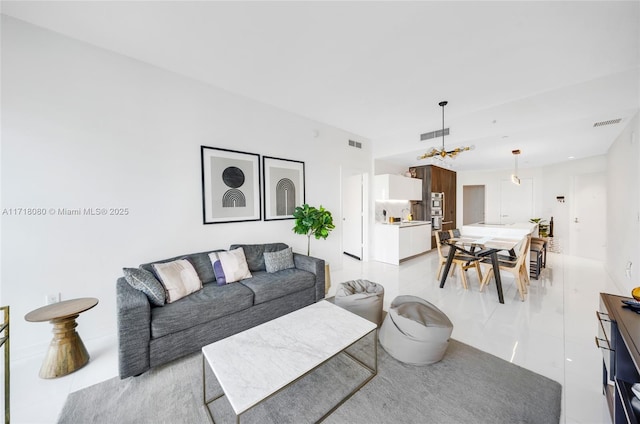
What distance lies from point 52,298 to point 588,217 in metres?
9.94

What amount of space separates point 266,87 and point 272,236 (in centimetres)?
216

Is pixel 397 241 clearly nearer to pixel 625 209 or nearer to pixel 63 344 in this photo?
pixel 625 209

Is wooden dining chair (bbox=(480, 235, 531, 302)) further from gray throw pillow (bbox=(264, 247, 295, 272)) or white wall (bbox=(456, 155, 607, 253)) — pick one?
white wall (bbox=(456, 155, 607, 253))

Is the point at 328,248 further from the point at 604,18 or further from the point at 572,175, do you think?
the point at 572,175

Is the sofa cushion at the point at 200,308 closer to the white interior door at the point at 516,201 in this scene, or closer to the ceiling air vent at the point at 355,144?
the ceiling air vent at the point at 355,144

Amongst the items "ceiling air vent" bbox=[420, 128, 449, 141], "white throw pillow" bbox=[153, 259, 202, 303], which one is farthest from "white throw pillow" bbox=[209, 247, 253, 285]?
"ceiling air vent" bbox=[420, 128, 449, 141]

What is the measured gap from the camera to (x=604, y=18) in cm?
192

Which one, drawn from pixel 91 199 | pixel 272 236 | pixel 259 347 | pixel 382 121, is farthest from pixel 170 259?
pixel 382 121

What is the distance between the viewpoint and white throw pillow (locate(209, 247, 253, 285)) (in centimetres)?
266

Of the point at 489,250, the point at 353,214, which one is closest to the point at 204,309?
the point at 489,250

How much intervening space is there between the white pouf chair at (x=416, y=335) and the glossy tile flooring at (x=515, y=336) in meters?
0.59

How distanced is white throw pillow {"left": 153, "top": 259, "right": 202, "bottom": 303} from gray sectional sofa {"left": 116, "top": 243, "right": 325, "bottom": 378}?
0.23 ft

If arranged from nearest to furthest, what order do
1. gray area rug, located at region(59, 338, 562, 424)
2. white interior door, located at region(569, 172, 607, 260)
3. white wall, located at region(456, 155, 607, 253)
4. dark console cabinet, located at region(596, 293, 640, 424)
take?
1. dark console cabinet, located at region(596, 293, 640, 424)
2. gray area rug, located at region(59, 338, 562, 424)
3. white interior door, located at region(569, 172, 607, 260)
4. white wall, located at region(456, 155, 607, 253)

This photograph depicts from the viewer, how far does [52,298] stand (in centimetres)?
215
